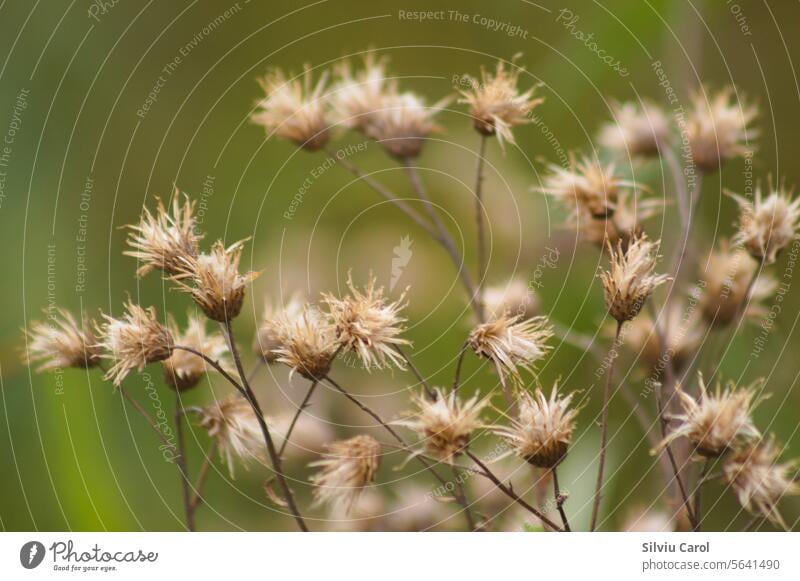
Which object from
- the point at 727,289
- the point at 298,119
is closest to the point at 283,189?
the point at 298,119

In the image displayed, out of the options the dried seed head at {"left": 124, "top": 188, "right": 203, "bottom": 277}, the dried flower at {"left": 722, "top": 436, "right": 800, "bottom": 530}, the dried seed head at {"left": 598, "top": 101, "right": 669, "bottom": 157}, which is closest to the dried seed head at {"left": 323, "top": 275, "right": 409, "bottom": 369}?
the dried seed head at {"left": 124, "top": 188, "right": 203, "bottom": 277}

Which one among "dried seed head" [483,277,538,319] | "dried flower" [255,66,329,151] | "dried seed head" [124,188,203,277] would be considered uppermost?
"dried flower" [255,66,329,151]

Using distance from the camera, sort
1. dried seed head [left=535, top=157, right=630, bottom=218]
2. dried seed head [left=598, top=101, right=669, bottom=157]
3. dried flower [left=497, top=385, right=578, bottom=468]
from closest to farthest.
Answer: dried flower [left=497, top=385, right=578, bottom=468], dried seed head [left=535, top=157, right=630, bottom=218], dried seed head [left=598, top=101, right=669, bottom=157]

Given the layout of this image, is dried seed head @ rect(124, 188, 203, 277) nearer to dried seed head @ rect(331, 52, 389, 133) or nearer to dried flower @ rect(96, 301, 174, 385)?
dried flower @ rect(96, 301, 174, 385)

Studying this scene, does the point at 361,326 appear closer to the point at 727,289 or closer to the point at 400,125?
the point at 400,125

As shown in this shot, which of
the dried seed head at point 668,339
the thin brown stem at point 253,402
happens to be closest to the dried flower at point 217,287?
the thin brown stem at point 253,402
